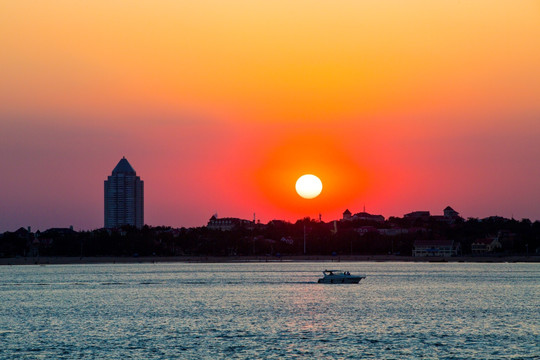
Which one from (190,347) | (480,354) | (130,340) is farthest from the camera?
(130,340)

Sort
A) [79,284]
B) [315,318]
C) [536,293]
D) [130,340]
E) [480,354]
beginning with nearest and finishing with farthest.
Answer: [480,354] → [130,340] → [315,318] → [536,293] → [79,284]

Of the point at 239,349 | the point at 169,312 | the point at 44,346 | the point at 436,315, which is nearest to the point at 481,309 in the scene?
the point at 436,315

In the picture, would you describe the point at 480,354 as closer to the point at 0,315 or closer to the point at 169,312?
the point at 169,312

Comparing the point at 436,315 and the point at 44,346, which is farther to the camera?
the point at 436,315

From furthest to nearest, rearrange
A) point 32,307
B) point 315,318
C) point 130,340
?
point 32,307
point 315,318
point 130,340

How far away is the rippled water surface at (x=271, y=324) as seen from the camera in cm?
7050

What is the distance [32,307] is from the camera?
11600cm

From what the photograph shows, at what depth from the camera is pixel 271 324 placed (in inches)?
3570

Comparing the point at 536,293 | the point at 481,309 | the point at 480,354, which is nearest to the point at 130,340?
the point at 480,354

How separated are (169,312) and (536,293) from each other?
2550 inches

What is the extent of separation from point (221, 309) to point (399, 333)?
33138 mm

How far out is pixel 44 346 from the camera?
7425cm

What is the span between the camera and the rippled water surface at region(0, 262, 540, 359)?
70.5 m

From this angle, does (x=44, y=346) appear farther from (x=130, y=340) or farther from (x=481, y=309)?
(x=481, y=309)
